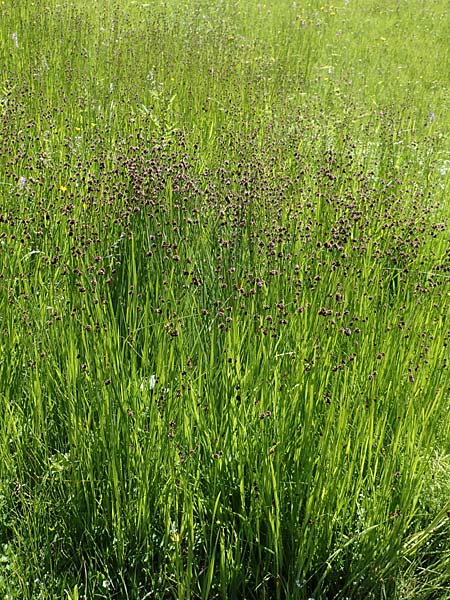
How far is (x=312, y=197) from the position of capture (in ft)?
13.2

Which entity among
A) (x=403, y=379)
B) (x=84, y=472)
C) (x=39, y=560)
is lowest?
(x=39, y=560)

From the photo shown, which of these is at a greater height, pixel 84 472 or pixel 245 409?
pixel 245 409

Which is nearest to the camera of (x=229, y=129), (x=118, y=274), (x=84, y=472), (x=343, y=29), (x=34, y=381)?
(x=84, y=472)

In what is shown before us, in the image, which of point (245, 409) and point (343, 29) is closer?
point (245, 409)

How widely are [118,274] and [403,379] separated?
152 cm

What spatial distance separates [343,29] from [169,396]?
10092 millimetres

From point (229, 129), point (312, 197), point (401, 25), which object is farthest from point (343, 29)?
point (312, 197)

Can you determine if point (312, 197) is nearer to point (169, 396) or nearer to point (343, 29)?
point (169, 396)

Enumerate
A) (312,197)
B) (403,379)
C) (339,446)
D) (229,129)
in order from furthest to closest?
(229,129), (312,197), (403,379), (339,446)

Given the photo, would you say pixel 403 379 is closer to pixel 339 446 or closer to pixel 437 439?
pixel 437 439

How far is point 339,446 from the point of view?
1.88 m

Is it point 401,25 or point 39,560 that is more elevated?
point 401,25

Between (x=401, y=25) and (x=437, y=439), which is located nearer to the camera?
(x=437, y=439)

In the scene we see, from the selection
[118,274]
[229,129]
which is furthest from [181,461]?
[229,129]
